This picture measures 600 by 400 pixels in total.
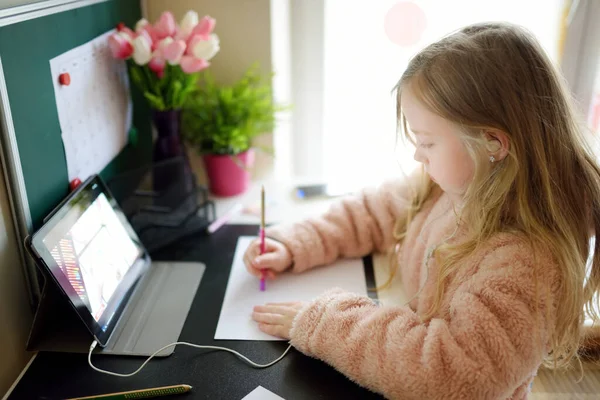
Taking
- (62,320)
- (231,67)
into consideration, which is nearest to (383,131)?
(231,67)

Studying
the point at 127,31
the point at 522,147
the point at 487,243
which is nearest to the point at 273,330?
the point at 487,243

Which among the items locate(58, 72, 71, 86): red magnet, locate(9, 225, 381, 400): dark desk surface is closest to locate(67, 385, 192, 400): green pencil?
locate(9, 225, 381, 400): dark desk surface

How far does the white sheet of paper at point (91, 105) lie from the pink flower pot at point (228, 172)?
8.6 inches

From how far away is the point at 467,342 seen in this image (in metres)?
0.79

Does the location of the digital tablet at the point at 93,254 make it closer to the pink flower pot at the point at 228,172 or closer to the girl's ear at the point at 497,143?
the pink flower pot at the point at 228,172

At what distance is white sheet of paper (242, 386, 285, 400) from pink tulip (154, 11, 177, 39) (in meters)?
0.77

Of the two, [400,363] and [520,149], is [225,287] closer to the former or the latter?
[400,363]

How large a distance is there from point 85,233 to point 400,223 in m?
→ 0.59

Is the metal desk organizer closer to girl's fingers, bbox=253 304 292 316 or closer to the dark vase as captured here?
the dark vase

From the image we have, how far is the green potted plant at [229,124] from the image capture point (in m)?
1.41

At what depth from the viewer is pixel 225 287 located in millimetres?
1116

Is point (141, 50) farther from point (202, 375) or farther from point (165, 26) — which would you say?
point (202, 375)

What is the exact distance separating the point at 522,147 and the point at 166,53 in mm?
738

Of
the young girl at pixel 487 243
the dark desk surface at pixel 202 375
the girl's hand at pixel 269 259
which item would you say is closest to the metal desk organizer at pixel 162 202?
the girl's hand at pixel 269 259
